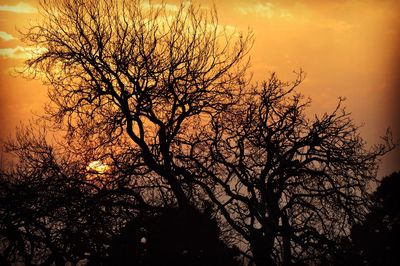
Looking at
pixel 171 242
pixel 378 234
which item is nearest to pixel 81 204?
pixel 171 242

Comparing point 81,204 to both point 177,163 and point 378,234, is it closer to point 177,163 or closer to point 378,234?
point 177,163

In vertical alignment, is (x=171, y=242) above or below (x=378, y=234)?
below

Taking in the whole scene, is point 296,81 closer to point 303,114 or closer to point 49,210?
point 303,114

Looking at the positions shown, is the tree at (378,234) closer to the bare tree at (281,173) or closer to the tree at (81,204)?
the bare tree at (281,173)

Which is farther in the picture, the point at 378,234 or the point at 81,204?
the point at 378,234

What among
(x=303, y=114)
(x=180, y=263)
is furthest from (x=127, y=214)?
(x=303, y=114)

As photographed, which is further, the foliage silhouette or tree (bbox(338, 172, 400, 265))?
the foliage silhouette

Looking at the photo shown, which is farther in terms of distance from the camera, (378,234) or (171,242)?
(378,234)

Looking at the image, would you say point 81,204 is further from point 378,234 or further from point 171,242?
point 378,234

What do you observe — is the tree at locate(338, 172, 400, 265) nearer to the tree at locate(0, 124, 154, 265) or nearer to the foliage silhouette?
the foliage silhouette

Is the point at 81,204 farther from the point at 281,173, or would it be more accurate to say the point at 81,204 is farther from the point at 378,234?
the point at 378,234

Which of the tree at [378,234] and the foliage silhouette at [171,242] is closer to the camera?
the tree at [378,234]

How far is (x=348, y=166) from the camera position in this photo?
46.1 feet

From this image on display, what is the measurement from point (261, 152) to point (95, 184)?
561 centimetres
